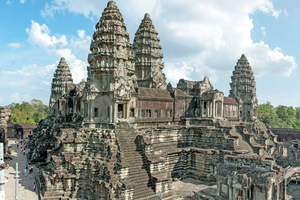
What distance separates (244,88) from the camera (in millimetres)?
42125

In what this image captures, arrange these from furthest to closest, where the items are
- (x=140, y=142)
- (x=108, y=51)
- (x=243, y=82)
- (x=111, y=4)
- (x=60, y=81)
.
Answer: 1. (x=60, y=81)
2. (x=243, y=82)
3. (x=111, y=4)
4. (x=108, y=51)
5. (x=140, y=142)

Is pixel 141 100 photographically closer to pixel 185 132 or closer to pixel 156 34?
pixel 185 132

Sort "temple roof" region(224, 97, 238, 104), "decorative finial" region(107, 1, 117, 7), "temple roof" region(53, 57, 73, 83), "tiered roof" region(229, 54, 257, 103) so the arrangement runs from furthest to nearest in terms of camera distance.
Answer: "temple roof" region(53, 57, 73, 83), "tiered roof" region(229, 54, 257, 103), "temple roof" region(224, 97, 238, 104), "decorative finial" region(107, 1, 117, 7)

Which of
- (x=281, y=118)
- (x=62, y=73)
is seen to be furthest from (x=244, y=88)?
(x=281, y=118)

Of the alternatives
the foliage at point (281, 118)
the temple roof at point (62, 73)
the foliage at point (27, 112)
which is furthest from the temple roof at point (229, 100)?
the foliage at point (27, 112)

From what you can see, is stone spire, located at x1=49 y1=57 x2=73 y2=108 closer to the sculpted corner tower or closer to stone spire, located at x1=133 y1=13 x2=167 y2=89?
the sculpted corner tower

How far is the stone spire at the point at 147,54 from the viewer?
3962cm

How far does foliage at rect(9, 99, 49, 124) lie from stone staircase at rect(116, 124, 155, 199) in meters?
70.9

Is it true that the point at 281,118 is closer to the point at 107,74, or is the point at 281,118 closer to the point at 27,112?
the point at 107,74

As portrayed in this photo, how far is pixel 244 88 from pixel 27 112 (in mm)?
88136

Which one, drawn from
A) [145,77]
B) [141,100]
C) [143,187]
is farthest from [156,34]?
[143,187]

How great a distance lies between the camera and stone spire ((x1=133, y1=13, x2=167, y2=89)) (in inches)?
1560

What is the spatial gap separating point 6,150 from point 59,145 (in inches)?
844

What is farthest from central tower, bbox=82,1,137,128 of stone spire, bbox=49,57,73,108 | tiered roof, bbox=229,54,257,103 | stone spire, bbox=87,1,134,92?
stone spire, bbox=49,57,73,108
